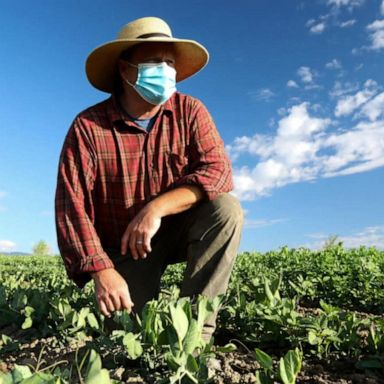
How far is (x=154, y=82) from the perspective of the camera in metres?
3.08

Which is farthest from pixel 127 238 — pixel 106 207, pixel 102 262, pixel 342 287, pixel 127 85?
pixel 342 287

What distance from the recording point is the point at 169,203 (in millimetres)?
2686

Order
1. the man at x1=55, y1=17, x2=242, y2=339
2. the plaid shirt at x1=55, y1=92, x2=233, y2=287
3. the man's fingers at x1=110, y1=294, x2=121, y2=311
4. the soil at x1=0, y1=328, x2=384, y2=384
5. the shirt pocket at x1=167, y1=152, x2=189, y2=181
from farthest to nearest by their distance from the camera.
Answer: the shirt pocket at x1=167, y1=152, x2=189, y2=181, the plaid shirt at x1=55, y1=92, x2=233, y2=287, the man at x1=55, y1=17, x2=242, y2=339, the man's fingers at x1=110, y1=294, x2=121, y2=311, the soil at x1=0, y1=328, x2=384, y2=384

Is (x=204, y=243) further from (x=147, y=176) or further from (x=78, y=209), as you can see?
(x=78, y=209)

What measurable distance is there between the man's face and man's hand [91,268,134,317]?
134cm

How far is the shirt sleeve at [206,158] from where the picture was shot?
2.83 m

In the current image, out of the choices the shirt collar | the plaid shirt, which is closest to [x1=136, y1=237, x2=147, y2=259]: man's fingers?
the plaid shirt

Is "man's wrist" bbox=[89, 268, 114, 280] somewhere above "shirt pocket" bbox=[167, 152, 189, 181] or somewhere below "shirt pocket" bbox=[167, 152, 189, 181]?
below

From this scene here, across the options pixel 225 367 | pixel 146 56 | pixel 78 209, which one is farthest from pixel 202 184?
pixel 225 367

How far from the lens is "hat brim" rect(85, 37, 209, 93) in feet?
10.2

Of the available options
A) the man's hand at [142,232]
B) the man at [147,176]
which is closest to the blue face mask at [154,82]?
the man at [147,176]

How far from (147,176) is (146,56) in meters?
0.77

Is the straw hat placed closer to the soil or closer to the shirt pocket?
the shirt pocket

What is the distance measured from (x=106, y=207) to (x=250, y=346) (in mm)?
1185
